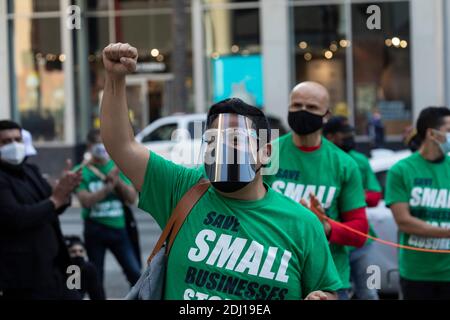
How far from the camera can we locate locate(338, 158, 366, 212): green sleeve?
5.26m

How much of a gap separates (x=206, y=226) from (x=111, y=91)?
559 millimetres

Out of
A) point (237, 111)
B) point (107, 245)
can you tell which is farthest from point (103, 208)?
point (237, 111)

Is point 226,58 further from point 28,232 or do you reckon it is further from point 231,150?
point 231,150

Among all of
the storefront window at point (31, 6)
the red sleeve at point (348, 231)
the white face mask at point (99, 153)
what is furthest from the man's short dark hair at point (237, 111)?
the storefront window at point (31, 6)

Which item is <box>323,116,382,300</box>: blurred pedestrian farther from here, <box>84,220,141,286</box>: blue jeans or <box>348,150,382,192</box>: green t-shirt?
<box>84,220,141,286</box>: blue jeans

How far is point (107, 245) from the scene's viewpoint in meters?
8.27

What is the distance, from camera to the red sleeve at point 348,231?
16.1ft

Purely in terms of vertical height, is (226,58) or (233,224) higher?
(226,58)

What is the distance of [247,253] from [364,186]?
4899 millimetres

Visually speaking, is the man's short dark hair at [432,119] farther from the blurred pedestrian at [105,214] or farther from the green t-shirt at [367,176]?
the blurred pedestrian at [105,214]

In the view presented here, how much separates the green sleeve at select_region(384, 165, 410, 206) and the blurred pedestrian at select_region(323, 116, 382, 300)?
1.66 meters

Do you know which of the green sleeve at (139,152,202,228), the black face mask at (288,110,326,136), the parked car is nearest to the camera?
the green sleeve at (139,152,202,228)

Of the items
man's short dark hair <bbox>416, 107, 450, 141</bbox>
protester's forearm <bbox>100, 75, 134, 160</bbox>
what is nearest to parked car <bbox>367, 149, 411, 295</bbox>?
man's short dark hair <bbox>416, 107, 450, 141</bbox>

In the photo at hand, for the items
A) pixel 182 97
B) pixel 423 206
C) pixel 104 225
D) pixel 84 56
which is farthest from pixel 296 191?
pixel 84 56
